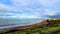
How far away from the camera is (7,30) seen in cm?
147

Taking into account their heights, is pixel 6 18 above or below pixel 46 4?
below

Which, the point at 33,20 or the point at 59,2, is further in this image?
the point at 59,2

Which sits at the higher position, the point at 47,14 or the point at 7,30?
the point at 47,14

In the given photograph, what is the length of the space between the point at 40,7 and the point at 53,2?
8.7 inches

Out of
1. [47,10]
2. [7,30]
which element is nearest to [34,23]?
[47,10]

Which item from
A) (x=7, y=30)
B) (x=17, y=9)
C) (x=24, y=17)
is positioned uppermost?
(x=17, y=9)

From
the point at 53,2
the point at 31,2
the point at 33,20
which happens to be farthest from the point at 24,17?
the point at 53,2

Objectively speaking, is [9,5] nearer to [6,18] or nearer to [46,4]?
[6,18]

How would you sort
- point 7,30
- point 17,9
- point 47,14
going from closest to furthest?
point 7,30 → point 17,9 → point 47,14

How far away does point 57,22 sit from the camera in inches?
68.3

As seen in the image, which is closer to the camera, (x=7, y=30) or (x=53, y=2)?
(x=7, y=30)

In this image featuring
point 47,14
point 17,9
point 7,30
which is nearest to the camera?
point 7,30

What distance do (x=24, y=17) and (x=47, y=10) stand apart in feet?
1.21

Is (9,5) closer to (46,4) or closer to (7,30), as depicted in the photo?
(7,30)
